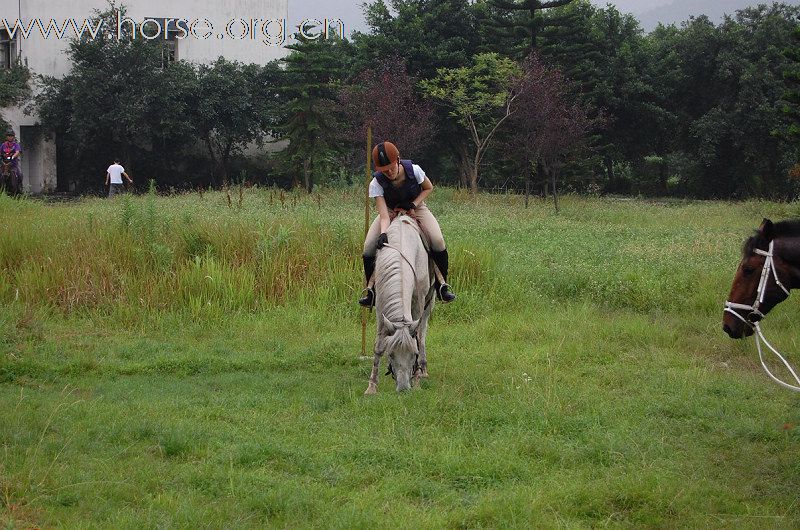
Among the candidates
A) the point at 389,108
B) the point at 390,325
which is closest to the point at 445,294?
the point at 390,325

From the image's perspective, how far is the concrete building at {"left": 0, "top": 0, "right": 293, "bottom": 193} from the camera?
36.1 metres

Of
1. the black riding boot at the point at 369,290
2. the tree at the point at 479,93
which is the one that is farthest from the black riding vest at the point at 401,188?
the tree at the point at 479,93

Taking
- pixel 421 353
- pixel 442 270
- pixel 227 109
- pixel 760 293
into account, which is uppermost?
pixel 227 109

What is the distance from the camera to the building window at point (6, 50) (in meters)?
37.0

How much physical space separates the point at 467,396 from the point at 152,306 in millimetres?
5087

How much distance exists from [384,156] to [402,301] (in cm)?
146

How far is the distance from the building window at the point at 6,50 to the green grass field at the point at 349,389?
2386 cm

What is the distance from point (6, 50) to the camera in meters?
37.2

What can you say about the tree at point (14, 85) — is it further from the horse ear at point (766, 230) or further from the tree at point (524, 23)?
the horse ear at point (766, 230)

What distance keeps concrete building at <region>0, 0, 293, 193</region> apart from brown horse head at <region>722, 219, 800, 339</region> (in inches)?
1282

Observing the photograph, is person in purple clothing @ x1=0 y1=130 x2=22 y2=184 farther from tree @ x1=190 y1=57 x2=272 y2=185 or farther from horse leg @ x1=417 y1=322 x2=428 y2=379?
horse leg @ x1=417 y1=322 x2=428 y2=379

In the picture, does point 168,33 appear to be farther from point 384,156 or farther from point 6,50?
point 384,156

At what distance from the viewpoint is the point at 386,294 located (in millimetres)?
7738

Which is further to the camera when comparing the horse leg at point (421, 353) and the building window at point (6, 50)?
the building window at point (6, 50)
